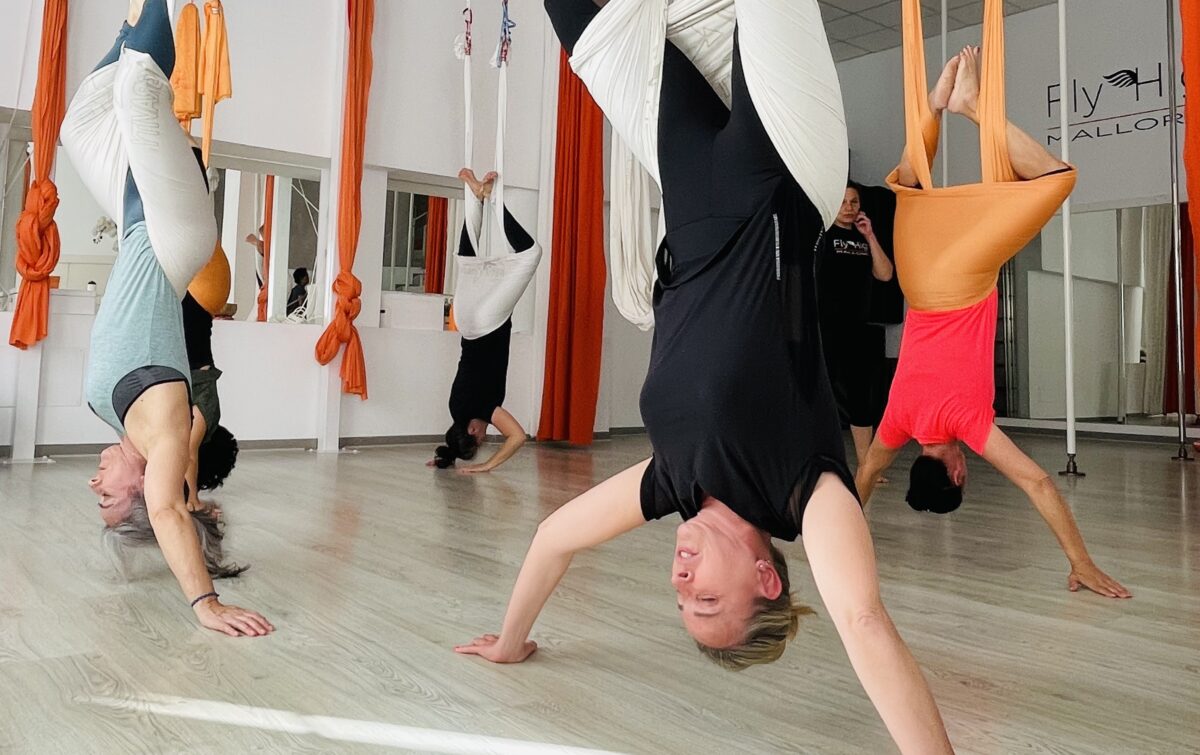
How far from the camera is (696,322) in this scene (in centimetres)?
133

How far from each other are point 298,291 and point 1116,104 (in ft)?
22.5

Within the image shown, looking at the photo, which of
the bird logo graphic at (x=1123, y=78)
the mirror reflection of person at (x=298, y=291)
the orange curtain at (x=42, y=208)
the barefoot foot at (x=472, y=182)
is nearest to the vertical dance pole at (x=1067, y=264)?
the barefoot foot at (x=472, y=182)

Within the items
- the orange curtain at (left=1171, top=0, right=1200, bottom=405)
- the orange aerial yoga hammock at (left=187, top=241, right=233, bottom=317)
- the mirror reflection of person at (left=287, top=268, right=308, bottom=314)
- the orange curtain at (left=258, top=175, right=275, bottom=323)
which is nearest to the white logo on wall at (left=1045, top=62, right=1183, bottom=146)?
the orange curtain at (left=1171, top=0, right=1200, bottom=405)

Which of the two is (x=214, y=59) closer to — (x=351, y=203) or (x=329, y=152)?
(x=351, y=203)

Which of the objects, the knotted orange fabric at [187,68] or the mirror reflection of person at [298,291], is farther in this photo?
the mirror reflection of person at [298,291]

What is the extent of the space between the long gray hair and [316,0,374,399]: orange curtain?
3630mm

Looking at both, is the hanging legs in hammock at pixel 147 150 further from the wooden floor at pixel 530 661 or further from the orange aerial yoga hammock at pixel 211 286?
the orange aerial yoga hammock at pixel 211 286

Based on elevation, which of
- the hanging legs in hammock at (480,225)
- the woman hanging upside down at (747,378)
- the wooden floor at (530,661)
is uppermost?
the hanging legs in hammock at (480,225)

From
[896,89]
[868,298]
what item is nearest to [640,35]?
[868,298]

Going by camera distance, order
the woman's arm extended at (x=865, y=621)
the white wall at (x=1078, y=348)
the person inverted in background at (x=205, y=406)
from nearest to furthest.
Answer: the woman's arm extended at (x=865, y=621), the person inverted in background at (x=205, y=406), the white wall at (x=1078, y=348)

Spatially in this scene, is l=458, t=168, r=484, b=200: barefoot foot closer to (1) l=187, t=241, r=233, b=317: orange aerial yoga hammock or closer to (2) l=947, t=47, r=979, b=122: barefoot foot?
(1) l=187, t=241, r=233, b=317: orange aerial yoga hammock

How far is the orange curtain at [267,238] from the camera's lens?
646cm

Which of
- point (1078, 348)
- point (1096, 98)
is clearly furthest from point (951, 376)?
point (1078, 348)

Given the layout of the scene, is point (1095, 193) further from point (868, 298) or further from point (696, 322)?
point (696, 322)
